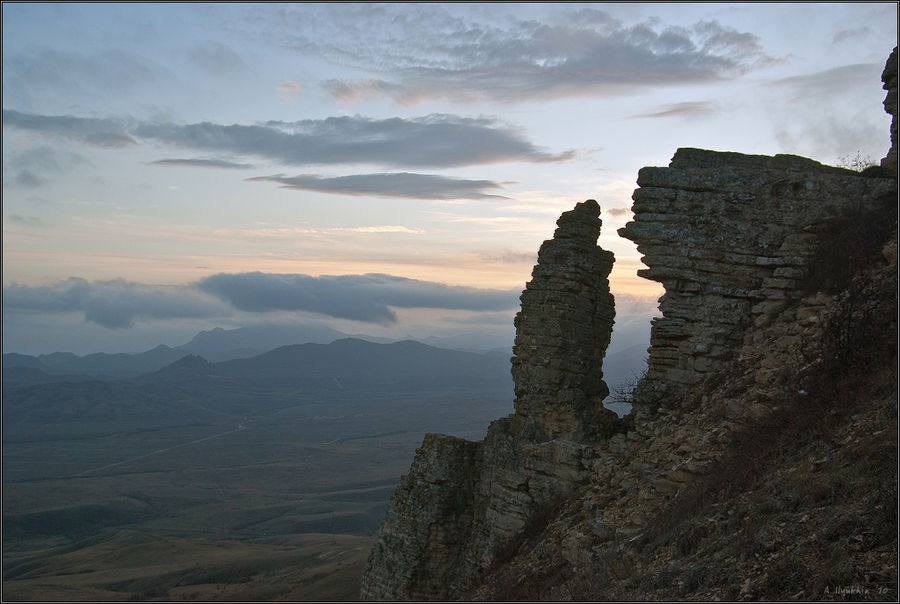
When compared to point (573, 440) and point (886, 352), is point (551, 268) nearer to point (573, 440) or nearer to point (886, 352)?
point (573, 440)

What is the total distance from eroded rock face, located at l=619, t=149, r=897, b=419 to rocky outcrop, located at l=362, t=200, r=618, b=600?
2746 mm

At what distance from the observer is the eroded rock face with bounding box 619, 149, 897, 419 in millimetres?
19641

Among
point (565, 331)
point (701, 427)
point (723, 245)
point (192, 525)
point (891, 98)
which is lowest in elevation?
point (192, 525)

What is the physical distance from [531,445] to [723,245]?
25.4 ft

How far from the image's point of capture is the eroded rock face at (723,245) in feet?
64.4

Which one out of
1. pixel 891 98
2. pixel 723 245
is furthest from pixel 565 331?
pixel 891 98

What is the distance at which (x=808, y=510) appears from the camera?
37.2 ft

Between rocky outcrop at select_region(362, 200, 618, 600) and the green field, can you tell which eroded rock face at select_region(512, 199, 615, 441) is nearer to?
rocky outcrop at select_region(362, 200, 618, 600)

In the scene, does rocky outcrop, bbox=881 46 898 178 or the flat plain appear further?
the flat plain

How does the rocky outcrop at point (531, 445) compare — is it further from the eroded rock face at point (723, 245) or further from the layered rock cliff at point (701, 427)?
the eroded rock face at point (723, 245)

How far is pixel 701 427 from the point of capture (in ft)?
58.7

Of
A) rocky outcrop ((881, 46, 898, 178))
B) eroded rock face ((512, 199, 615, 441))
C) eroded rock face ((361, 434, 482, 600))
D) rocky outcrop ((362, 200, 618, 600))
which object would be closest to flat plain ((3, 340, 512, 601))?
eroded rock face ((361, 434, 482, 600))

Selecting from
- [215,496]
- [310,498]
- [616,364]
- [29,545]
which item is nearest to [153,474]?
[215,496]

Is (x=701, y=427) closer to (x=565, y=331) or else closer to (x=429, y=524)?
(x=565, y=331)
